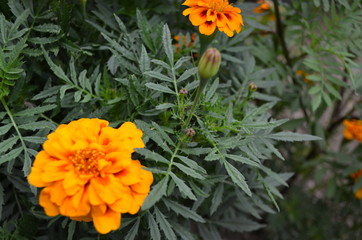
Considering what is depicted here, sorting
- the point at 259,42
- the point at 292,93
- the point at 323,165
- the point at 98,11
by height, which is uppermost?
the point at 98,11

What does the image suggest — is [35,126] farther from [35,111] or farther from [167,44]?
[167,44]

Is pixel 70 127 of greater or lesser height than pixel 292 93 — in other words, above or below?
above

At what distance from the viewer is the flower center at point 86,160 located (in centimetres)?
67

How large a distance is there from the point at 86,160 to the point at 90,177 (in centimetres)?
3

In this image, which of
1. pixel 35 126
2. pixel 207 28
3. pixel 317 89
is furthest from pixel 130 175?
A: pixel 317 89

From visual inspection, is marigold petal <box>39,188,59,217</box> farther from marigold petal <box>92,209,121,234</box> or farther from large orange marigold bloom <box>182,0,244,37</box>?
large orange marigold bloom <box>182,0,244,37</box>

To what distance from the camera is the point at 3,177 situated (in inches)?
39.1

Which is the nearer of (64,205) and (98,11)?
(64,205)

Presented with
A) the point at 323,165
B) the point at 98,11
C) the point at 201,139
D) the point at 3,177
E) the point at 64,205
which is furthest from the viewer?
the point at 323,165

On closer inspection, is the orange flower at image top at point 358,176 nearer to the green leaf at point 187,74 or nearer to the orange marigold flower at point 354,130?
the orange marigold flower at point 354,130

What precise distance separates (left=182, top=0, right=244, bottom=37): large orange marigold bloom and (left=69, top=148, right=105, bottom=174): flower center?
0.35 metres

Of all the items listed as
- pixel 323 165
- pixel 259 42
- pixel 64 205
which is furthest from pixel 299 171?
pixel 64 205

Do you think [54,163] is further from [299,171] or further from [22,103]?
[299,171]

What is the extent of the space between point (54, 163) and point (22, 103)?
32cm
